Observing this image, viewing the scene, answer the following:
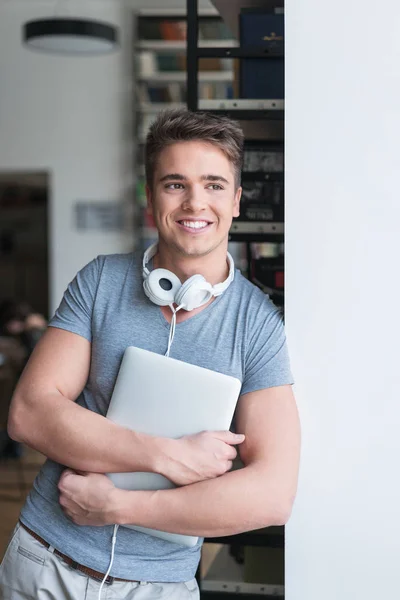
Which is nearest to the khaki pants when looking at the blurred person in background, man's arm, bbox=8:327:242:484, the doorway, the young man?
the young man

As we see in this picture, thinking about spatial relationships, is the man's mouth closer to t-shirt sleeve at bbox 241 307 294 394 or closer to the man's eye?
the man's eye

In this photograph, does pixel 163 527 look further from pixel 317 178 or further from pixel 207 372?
pixel 317 178

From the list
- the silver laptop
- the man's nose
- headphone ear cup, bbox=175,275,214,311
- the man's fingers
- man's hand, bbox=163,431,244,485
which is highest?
the man's nose

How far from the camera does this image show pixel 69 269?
7.65 m

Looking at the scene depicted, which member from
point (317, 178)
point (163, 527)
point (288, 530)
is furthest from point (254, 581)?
point (317, 178)

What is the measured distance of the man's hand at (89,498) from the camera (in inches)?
63.7

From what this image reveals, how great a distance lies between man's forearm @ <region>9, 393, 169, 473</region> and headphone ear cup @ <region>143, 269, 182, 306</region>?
0.89ft

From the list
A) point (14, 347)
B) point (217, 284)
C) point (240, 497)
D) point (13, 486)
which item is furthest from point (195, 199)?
point (14, 347)

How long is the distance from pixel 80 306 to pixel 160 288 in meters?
0.18

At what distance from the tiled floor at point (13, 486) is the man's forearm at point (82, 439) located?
2.58 m

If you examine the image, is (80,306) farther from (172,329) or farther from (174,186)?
(174,186)

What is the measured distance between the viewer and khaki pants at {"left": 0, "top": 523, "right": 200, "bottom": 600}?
170 cm

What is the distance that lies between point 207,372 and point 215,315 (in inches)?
6.0

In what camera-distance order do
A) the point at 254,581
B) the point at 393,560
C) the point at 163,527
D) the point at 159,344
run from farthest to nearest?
the point at 254,581 → the point at 393,560 → the point at 159,344 → the point at 163,527
